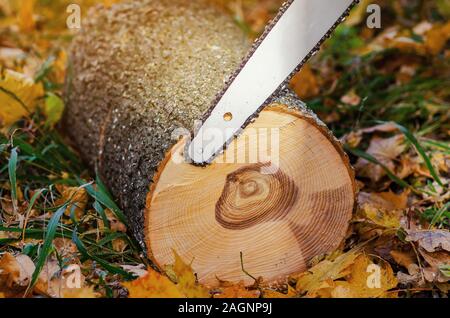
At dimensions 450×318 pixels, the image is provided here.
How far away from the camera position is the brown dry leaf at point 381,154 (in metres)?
2.33

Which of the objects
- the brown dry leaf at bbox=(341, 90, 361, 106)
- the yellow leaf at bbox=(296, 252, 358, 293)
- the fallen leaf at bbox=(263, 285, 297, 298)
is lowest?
the fallen leaf at bbox=(263, 285, 297, 298)

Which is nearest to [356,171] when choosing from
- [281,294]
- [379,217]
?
[379,217]

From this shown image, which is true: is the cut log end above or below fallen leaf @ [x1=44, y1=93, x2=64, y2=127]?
below

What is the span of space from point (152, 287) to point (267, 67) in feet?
2.29


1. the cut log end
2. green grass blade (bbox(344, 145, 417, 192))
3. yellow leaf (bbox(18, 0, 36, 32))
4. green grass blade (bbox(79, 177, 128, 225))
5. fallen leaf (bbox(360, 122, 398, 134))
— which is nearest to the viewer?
the cut log end

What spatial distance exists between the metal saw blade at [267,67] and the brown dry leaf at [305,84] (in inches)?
40.6

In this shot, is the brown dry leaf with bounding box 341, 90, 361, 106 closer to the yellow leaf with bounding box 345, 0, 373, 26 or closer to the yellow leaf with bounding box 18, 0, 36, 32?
the yellow leaf with bounding box 345, 0, 373, 26

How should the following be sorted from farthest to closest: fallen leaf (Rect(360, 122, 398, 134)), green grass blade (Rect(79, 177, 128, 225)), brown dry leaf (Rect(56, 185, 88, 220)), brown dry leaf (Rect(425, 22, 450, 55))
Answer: brown dry leaf (Rect(425, 22, 450, 55)), fallen leaf (Rect(360, 122, 398, 134)), brown dry leaf (Rect(56, 185, 88, 220)), green grass blade (Rect(79, 177, 128, 225))

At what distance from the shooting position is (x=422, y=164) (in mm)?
2348

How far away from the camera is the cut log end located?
1.69 m

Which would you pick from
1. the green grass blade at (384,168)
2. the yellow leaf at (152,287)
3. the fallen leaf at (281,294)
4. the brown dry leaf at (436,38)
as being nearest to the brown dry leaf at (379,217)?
the green grass blade at (384,168)

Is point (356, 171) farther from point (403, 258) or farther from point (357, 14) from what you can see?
point (357, 14)

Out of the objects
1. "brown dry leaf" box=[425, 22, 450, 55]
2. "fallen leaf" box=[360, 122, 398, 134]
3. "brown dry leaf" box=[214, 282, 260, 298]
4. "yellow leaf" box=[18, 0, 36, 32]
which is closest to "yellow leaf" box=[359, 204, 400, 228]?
"brown dry leaf" box=[214, 282, 260, 298]

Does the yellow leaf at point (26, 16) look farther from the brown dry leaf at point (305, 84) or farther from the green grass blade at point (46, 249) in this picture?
the green grass blade at point (46, 249)
